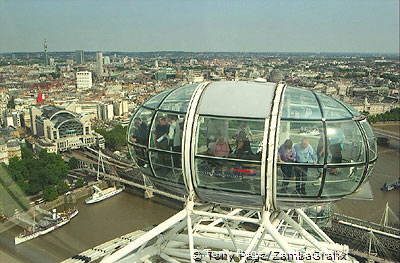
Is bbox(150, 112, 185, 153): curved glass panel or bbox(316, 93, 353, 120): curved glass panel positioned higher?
bbox(316, 93, 353, 120): curved glass panel

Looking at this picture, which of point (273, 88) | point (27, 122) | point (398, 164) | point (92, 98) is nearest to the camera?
point (273, 88)

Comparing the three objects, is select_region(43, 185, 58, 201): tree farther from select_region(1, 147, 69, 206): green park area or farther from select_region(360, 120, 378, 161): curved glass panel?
select_region(360, 120, 378, 161): curved glass panel

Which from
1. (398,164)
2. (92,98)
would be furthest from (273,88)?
(92,98)

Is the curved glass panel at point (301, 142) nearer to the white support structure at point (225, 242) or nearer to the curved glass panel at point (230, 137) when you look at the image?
the curved glass panel at point (230, 137)

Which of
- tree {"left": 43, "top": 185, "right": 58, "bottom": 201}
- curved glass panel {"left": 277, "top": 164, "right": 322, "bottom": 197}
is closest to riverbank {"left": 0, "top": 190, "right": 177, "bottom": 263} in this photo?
tree {"left": 43, "top": 185, "right": 58, "bottom": 201}

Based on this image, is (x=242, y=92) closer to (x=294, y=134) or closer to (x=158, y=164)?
(x=294, y=134)
